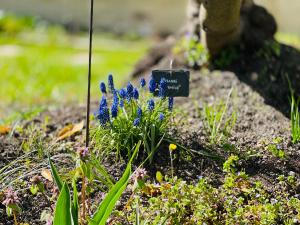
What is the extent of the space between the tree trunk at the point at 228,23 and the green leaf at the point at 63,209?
7.72 feet

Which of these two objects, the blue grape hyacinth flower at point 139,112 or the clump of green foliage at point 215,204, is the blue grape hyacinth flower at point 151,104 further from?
the clump of green foliage at point 215,204

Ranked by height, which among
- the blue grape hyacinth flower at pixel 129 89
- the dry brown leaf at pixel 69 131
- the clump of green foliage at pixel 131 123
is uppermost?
the blue grape hyacinth flower at pixel 129 89

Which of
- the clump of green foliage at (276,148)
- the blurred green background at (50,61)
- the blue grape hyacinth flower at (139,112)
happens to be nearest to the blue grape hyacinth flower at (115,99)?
the blue grape hyacinth flower at (139,112)

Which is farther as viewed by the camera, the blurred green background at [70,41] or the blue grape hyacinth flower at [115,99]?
the blurred green background at [70,41]

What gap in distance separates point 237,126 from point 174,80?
0.61 metres

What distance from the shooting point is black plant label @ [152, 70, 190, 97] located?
3.87 metres

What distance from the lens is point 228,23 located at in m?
4.96

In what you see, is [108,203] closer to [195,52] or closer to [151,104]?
[151,104]

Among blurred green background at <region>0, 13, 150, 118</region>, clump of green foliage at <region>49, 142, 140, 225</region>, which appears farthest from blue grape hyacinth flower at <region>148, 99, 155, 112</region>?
blurred green background at <region>0, 13, 150, 118</region>

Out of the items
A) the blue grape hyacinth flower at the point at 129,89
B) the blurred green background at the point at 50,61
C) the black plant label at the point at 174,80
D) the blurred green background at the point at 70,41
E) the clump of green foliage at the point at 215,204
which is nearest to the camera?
the clump of green foliage at the point at 215,204

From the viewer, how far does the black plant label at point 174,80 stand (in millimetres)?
3865

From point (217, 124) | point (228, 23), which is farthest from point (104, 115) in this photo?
point (228, 23)

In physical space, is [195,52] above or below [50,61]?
above

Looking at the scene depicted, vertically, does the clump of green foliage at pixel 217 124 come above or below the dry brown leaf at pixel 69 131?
above
